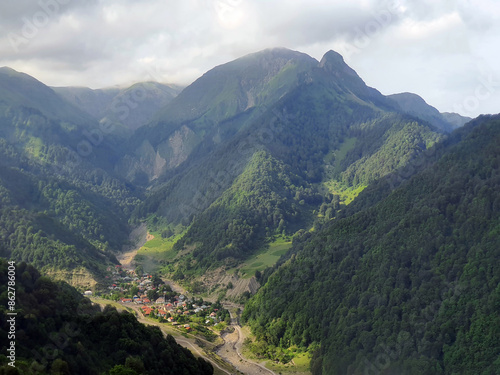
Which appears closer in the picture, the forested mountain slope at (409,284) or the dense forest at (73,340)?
the dense forest at (73,340)

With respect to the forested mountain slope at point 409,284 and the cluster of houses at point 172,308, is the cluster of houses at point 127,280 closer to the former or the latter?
the cluster of houses at point 172,308

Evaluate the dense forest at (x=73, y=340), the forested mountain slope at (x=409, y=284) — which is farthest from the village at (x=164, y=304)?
the dense forest at (x=73, y=340)

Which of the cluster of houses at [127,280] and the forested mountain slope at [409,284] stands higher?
the forested mountain slope at [409,284]

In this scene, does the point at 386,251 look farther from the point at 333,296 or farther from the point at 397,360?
the point at 397,360

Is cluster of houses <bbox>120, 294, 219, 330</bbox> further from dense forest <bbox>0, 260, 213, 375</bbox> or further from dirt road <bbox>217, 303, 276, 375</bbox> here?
dense forest <bbox>0, 260, 213, 375</bbox>

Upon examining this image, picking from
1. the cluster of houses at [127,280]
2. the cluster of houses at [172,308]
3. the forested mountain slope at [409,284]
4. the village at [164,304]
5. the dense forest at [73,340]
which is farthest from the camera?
the cluster of houses at [127,280]

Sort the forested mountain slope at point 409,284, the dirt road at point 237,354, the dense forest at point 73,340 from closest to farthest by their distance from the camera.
Result: the dense forest at point 73,340 → the forested mountain slope at point 409,284 → the dirt road at point 237,354

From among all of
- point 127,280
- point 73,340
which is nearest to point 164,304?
point 127,280

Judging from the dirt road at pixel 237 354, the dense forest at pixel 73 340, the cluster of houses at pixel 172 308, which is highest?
the dense forest at pixel 73 340
